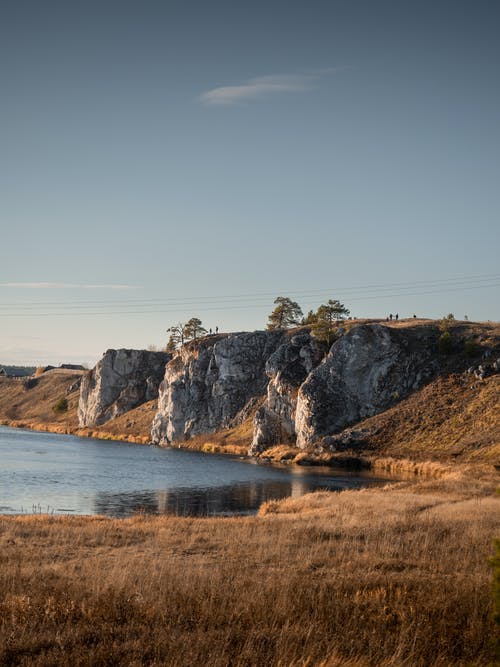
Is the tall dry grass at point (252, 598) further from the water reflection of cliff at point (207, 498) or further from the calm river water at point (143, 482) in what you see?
the calm river water at point (143, 482)

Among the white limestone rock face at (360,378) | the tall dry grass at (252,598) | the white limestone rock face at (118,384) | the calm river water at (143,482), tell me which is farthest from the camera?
the white limestone rock face at (118,384)

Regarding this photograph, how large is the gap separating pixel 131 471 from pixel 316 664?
197ft

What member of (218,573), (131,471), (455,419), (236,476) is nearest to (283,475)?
(236,476)

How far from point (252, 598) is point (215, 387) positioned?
109723 mm

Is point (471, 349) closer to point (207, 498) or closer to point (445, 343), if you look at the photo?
point (445, 343)

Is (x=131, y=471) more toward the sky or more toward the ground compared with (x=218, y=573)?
more toward the ground

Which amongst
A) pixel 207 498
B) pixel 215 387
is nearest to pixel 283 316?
pixel 215 387

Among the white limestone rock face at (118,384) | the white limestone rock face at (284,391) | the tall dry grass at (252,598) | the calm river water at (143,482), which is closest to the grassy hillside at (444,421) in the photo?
the white limestone rock face at (284,391)

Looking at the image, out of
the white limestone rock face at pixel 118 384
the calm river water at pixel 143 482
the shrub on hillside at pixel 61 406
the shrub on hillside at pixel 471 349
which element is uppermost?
the shrub on hillside at pixel 471 349

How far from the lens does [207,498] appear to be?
4791 centimetres

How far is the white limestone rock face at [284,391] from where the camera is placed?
9644 cm

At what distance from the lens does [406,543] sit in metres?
20.2

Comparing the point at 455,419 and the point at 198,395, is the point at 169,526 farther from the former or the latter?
the point at 198,395

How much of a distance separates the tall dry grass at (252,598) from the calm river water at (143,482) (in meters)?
19.0
